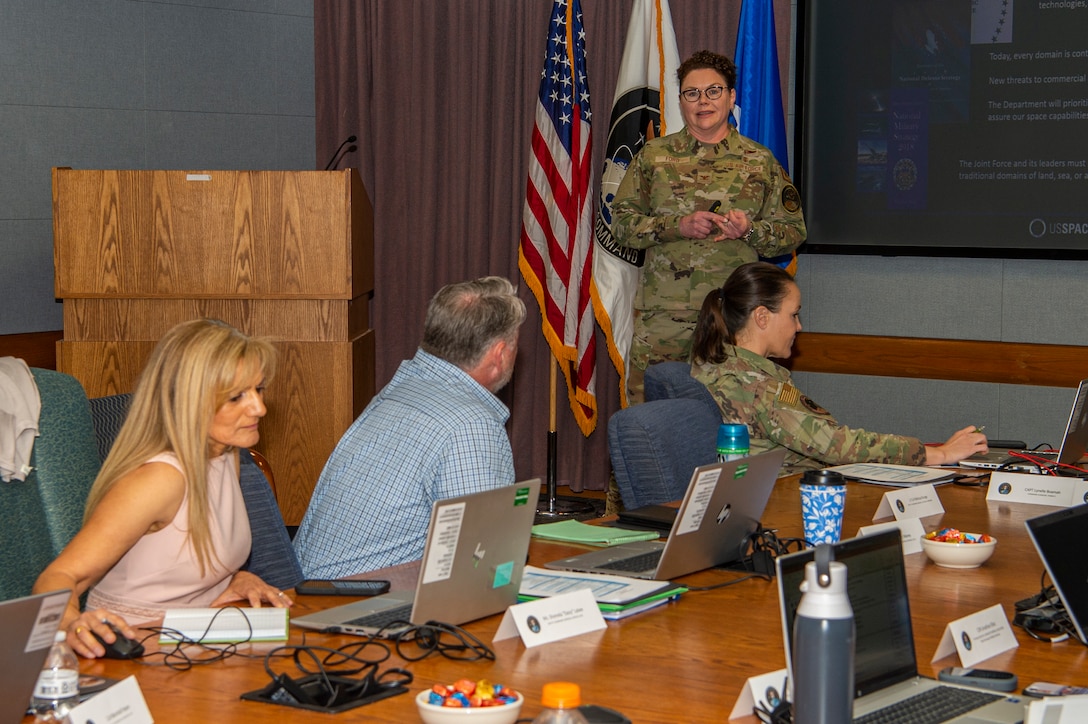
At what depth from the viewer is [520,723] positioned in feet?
4.81

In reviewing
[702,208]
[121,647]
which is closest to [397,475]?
[121,647]

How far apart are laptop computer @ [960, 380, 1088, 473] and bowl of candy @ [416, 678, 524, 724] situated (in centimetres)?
223

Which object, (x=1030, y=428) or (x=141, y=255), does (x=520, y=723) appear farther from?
(x=1030, y=428)

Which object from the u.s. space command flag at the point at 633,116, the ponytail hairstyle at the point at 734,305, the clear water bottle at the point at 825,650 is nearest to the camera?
the clear water bottle at the point at 825,650

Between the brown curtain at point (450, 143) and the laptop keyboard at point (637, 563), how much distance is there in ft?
11.8

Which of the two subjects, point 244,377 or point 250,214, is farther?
point 250,214

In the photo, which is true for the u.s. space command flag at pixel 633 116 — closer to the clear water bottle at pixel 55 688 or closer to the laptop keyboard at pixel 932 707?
the laptop keyboard at pixel 932 707

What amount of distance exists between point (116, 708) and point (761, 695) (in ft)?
2.43

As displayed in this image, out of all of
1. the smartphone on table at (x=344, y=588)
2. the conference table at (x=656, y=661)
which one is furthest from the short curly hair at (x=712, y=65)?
the smartphone on table at (x=344, y=588)

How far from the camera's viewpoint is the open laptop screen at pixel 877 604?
60.9 inches

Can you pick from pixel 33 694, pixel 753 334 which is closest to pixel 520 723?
pixel 33 694

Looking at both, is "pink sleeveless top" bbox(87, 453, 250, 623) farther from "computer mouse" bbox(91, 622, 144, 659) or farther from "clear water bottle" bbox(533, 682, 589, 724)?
"clear water bottle" bbox(533, 682, 589, 724)

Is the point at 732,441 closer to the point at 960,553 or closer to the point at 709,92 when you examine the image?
the point at 960,553

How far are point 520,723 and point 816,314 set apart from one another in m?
4.34
